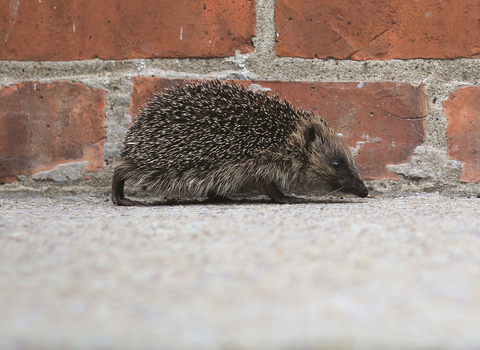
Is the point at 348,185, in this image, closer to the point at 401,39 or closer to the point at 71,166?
the point at 401,39

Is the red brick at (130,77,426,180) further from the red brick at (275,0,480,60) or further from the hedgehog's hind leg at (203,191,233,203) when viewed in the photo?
the hedgehog's hind leg at (203,191,233,203)

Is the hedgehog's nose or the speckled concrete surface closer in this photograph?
the speckled concrete surface

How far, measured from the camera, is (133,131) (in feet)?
7.47

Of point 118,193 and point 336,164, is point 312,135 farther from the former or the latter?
point 118,193

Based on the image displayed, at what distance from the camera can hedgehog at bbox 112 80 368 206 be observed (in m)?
2.26

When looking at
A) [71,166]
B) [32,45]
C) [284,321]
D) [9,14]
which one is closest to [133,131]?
[71,166]

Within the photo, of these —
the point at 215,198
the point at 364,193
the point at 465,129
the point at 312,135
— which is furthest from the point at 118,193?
the point at 465,129

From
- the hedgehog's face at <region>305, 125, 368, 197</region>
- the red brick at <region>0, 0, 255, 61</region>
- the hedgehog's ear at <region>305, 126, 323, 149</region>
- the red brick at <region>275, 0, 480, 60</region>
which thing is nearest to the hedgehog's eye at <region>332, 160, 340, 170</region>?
the hedgehog's face at <region>305, 125, 368, 197</region>

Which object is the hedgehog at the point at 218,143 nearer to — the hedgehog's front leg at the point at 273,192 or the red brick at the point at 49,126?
the hedgehog's front leg at the point at 273,192

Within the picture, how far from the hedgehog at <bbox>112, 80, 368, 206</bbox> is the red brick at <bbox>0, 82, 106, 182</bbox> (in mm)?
271

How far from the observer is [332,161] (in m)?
2.49

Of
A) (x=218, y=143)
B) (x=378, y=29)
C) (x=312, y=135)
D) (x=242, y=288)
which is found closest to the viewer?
(x=242, y=288)

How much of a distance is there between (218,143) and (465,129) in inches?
55.0

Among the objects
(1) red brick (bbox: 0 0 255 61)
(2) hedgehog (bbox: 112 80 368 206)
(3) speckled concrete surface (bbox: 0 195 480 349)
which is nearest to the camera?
(3) speckled concrete surface (bbox: 0 195 480 349)
